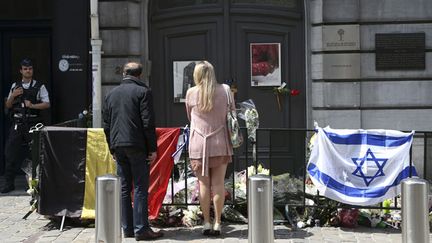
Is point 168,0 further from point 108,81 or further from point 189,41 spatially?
point 108,81

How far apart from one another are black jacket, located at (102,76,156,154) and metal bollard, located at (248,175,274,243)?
5.39ft

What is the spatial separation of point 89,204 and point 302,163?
2.72 metres

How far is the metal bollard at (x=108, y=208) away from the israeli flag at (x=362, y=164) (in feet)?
9.24

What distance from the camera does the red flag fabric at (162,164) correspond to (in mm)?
7312

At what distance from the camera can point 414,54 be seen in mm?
10148

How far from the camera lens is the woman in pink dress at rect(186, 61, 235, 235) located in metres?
6.82

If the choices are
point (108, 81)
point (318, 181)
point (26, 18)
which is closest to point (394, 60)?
point (318, 181)

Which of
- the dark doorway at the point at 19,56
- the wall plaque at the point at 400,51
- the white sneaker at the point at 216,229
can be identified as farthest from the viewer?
the dark doorway at the point at 19,56

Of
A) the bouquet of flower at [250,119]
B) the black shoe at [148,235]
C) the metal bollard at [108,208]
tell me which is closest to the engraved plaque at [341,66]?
the bouquet of flower at [250,119]

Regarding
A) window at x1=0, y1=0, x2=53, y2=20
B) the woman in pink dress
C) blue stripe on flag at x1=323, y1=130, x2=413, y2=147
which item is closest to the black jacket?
the woman in pink dress

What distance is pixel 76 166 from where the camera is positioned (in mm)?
7371

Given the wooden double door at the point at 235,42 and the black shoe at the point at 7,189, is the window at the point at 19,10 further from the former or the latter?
the black shoe at the point at 7,189

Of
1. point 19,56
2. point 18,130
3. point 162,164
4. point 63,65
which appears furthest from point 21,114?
point 162,164

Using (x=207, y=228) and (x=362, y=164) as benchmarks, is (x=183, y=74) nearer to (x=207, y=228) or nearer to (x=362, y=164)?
(x=207, y=228)
